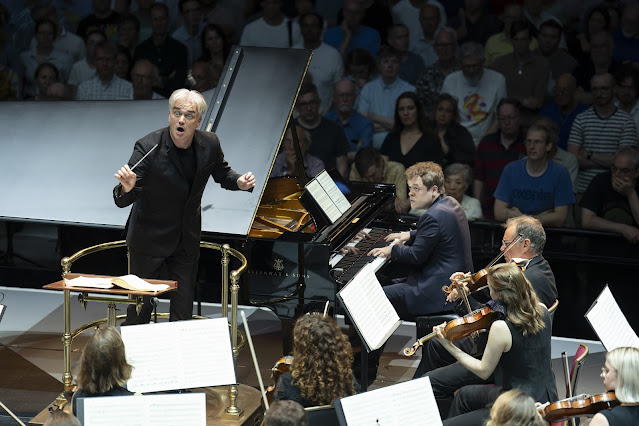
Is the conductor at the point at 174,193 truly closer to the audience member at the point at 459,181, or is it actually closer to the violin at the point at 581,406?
the violin at the point at 581,406

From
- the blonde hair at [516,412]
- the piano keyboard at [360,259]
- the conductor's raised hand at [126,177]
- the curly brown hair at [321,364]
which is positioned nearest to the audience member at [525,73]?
the piano keyboard at [360,259]

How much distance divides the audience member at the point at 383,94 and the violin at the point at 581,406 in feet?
15.0

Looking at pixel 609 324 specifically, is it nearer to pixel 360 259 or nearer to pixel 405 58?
pixel 360 259

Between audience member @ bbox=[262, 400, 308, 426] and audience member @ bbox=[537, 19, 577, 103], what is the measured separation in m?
5.44

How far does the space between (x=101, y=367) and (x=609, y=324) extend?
2.55 metres

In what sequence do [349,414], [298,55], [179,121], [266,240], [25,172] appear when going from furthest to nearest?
[25,172], [298,55], [266,240], [179,121], [349,414]

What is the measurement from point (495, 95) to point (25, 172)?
13.1 feet

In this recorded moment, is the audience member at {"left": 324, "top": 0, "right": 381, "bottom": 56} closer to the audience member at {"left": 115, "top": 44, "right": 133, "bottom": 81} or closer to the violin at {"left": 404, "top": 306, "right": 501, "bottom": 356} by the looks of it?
the audience member at {"left": 115, "top": 44, "right": 133, "bottom": 81}

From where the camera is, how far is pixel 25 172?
6824mm

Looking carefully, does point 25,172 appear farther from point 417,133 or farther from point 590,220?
point 590,220

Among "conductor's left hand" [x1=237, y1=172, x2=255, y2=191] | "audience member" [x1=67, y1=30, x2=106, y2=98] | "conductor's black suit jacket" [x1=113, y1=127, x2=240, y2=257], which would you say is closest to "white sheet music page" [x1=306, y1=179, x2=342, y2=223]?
"conductor's left hand" [x1=237, y1=172, x2=255, y2=191]

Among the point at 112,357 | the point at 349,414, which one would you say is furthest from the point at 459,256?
the point at 112,357

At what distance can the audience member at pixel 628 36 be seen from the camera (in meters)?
7.90

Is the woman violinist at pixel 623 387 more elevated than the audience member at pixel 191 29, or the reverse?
the audience member at pixel 191 29
